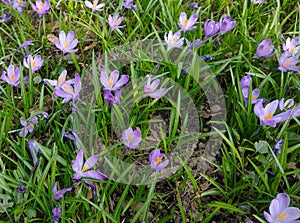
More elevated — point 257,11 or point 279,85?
point 257,11

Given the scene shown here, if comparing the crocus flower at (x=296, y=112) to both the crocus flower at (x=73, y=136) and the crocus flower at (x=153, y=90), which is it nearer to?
the crocus flower at (x=153, y=90)

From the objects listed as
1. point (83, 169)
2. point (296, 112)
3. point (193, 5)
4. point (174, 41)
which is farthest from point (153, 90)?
point (193, 5)

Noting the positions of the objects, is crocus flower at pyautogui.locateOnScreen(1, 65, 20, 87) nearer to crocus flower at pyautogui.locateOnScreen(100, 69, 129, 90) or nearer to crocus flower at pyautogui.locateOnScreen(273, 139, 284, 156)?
crocus flower at pyautogui.locateOnScreen(100, 69, 129, 90)

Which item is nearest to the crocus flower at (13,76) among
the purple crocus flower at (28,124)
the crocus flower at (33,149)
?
the purple crocus flower at (28,124)

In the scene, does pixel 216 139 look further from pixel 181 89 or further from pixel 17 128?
pixel 17 128

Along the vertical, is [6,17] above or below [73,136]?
above

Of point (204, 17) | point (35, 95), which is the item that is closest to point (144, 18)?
point (204, 17)

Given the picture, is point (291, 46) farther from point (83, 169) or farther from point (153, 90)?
point (83, 169)

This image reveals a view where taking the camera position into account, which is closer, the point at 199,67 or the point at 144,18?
the point at 199,67
